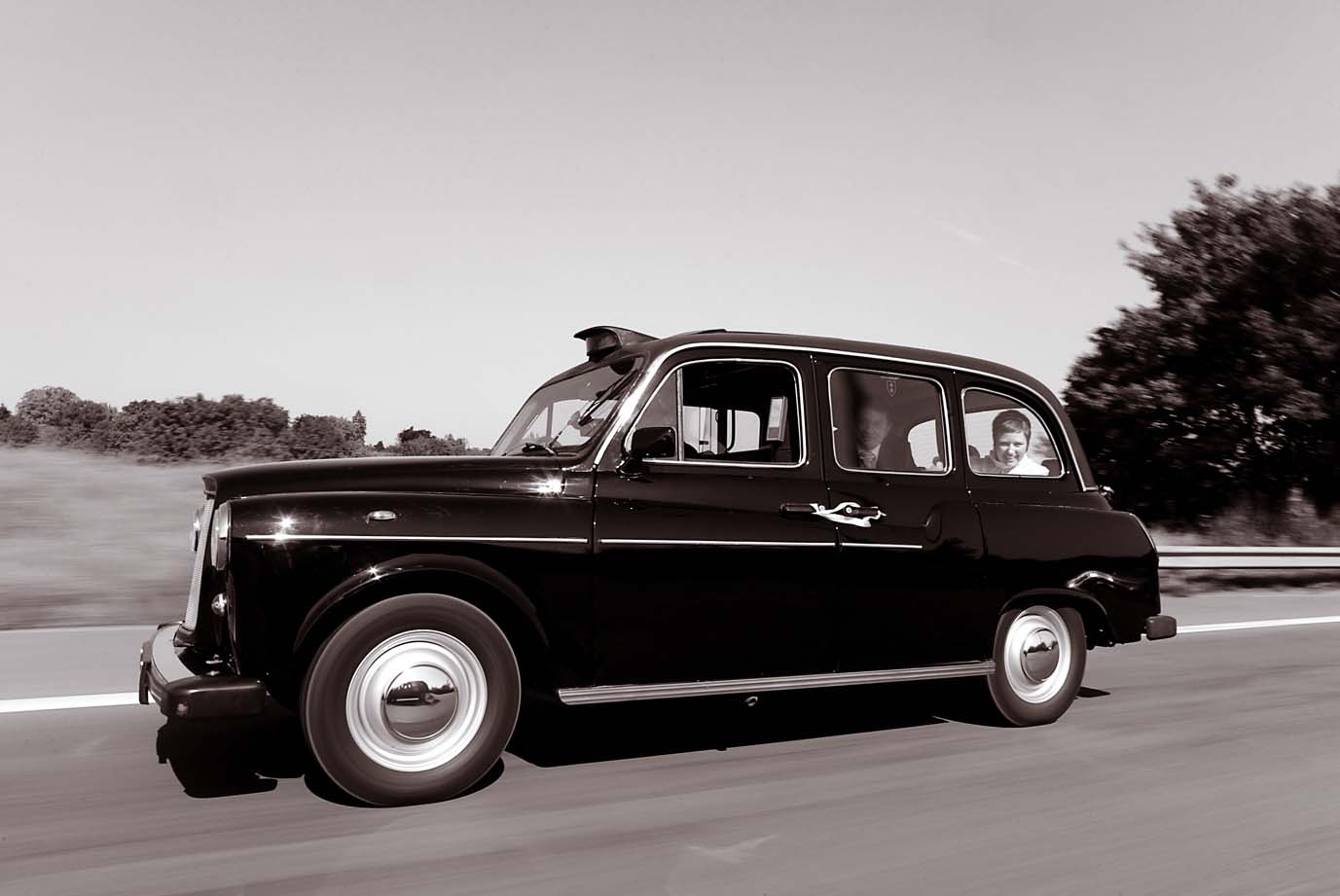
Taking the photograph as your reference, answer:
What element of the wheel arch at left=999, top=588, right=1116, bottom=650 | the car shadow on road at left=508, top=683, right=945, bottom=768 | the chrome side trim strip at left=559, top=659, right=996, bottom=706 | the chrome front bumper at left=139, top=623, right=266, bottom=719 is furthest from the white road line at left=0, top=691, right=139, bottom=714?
the wheel arch at left=999, top=588, right=1116, bottom=650

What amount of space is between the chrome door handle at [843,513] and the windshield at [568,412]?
0.95 m

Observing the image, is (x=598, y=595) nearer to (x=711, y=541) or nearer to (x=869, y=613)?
(x=711, y=541)

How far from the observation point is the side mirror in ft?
14.7

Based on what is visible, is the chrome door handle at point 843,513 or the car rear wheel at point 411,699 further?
the chrome door handle at point 843,513

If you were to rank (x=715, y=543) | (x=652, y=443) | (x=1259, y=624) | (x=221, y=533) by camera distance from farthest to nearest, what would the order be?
(x=1259, y=624), (x=715, y=543), (x=652, y=443), (x=221, y=533)

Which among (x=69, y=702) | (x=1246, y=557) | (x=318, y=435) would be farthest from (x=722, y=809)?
(x=1246, y=557)

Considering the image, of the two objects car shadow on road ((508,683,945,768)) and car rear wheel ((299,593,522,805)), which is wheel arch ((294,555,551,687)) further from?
car shadow on road ((508,683,945,768))

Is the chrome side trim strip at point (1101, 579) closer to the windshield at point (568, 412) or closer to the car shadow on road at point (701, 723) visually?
the car shadow on road at point (701, 723)

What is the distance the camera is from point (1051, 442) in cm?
611

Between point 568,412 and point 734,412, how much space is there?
0.81 metres

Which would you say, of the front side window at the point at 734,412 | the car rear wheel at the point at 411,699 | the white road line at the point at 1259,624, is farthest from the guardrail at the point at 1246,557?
the car rear wheel at the point at 411,699

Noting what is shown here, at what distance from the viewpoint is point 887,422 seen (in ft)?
17.7

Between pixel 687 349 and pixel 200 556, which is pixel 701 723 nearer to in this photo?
pixel 687 349

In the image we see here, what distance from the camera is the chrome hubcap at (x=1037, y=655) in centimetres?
564
